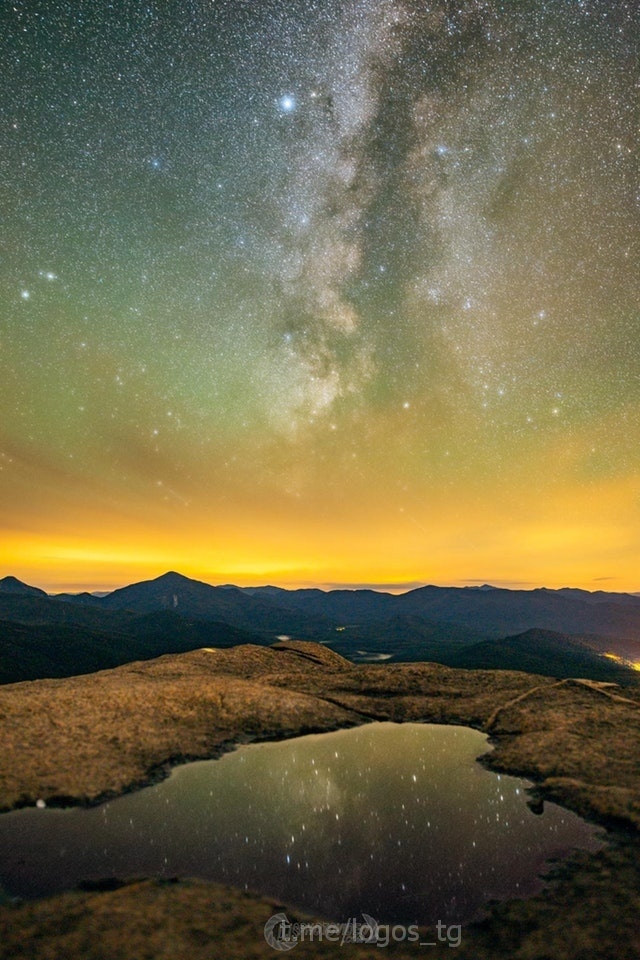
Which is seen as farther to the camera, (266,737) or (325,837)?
(266,737)

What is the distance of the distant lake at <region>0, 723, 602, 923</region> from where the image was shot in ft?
Result: 18.0

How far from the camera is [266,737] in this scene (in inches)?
443

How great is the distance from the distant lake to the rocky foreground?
40cm

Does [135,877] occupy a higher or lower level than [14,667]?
higher

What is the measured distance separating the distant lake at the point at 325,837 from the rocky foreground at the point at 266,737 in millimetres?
396

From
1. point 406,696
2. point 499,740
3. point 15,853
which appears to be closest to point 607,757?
point 499,740

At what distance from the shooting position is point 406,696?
14.9 meters

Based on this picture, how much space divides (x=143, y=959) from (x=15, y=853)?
305 centimetres

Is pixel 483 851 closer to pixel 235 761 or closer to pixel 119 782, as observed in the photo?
pixel 235 761

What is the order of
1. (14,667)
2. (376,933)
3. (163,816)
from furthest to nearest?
(14,667), (163,816), (376,933)

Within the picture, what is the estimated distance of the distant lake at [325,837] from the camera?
216 inches

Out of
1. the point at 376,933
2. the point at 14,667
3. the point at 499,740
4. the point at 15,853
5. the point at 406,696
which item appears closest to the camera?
the point at 376,933

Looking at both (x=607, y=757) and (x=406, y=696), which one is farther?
(x=406, y=696)

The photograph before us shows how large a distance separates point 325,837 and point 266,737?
503 centimetres
